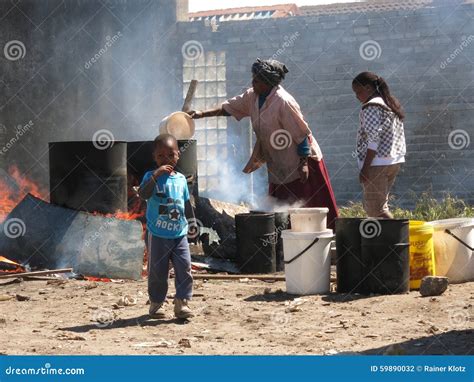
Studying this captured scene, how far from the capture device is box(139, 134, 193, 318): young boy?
698cm

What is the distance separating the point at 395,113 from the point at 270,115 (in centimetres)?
146

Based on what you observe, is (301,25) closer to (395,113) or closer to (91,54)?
(91,54)

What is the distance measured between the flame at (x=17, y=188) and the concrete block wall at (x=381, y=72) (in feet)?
12.4

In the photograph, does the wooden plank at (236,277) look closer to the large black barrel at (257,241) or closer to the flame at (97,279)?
the large black barrel at (257,241)

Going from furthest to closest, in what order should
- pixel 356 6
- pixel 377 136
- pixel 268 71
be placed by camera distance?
pixel 356 6
pixel 268 71
pixel 377 136

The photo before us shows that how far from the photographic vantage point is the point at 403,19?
16422 mm

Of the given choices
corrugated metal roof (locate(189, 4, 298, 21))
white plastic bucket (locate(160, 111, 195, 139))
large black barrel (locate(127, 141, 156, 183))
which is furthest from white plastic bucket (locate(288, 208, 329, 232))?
corrugated metal roof (locate(189, 4, 298, 21))

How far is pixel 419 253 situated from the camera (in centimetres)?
827

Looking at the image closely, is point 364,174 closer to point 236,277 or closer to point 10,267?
point 236,277

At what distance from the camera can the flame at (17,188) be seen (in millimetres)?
13750

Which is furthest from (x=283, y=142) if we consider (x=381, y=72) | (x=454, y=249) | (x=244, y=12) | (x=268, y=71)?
(x=244, y=12)

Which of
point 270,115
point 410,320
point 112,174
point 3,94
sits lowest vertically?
point 410,320

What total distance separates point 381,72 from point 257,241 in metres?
7.49

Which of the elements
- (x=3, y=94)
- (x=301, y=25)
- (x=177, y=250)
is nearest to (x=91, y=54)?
(x=3, y=94)
